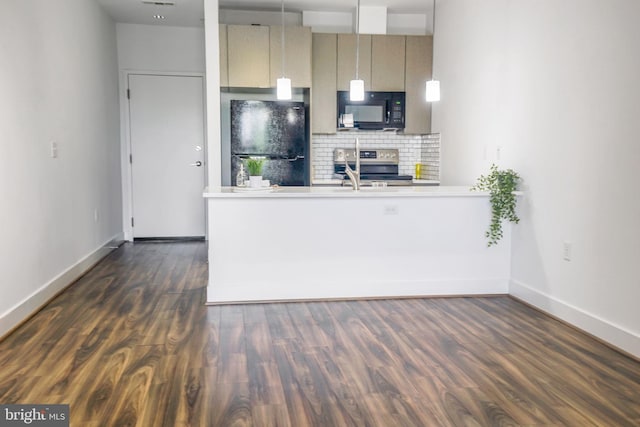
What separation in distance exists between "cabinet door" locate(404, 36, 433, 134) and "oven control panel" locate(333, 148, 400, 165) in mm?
383

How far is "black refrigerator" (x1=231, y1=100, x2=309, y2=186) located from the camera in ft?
19.7

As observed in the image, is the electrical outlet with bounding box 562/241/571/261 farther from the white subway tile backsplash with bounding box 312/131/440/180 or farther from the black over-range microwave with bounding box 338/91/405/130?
the black over-range microwave with bounding box 338/91/405/130

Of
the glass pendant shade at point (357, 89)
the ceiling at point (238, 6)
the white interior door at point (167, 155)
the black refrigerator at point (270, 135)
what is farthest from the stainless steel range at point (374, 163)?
the white interior door at point (167, 155)

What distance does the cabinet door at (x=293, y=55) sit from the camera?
5.83 m

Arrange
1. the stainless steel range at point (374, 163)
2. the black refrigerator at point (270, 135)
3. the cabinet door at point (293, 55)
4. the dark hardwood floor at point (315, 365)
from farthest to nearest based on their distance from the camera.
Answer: the stainless steel range at point (374, 163) → the black refrigerator at point (270, 135) → the cabinet door at point (293, 55) → the dark hardwood floor at point (315, 365)

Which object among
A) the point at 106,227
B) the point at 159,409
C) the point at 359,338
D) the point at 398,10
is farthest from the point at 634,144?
the point at 106,227

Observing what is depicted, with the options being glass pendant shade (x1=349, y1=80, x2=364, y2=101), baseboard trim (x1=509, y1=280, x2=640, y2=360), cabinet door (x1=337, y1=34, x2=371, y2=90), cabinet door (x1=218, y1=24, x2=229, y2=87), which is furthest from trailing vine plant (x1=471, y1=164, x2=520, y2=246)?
cabinet door (x1=218, y1=24, x2=229, y2=87)

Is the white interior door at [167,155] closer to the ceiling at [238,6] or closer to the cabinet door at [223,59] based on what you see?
the ceiling at [238,6]

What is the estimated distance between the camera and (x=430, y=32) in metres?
6.42

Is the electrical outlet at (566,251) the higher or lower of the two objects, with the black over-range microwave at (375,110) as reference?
lower

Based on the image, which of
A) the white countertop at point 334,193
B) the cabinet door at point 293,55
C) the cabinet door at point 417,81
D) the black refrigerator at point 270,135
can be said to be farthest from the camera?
the cabinet door at point 417,81

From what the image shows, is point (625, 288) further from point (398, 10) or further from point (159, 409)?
point (398, 10)

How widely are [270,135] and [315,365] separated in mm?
3535

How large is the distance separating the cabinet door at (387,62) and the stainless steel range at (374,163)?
756 millimetres
